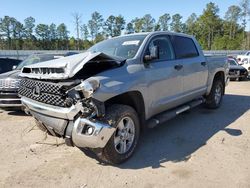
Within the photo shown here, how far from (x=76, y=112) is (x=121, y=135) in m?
0.89

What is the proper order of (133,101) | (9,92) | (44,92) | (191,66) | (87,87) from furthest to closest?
(9,92), (191,66), (133,101), (44,92), (87,87)

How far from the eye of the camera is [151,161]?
4262 mm

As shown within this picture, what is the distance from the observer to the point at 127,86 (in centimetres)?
412

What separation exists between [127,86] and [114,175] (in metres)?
1.29

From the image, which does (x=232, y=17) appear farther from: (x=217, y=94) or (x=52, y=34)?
(x=217, y=94)

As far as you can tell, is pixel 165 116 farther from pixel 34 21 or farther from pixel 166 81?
pixel 34 21

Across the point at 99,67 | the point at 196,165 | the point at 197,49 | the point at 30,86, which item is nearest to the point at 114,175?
the point at 196,165

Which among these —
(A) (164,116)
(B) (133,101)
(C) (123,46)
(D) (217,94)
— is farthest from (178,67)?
(D) (217,94)

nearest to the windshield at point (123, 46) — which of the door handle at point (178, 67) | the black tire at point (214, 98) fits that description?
the door handle at point (178, 67)

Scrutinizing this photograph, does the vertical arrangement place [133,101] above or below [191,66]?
below

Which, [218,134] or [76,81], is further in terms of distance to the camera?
[218,134]

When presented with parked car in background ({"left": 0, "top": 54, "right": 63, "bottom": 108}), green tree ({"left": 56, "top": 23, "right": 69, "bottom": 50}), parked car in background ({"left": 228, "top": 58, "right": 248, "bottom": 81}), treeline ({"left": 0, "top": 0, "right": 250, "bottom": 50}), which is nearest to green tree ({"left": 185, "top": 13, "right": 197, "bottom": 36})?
treeline ({"left": 0, "top": 0, "right": 250, "bottom": 50})

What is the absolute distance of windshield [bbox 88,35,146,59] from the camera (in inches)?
189

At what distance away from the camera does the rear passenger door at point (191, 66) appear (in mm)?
5724
